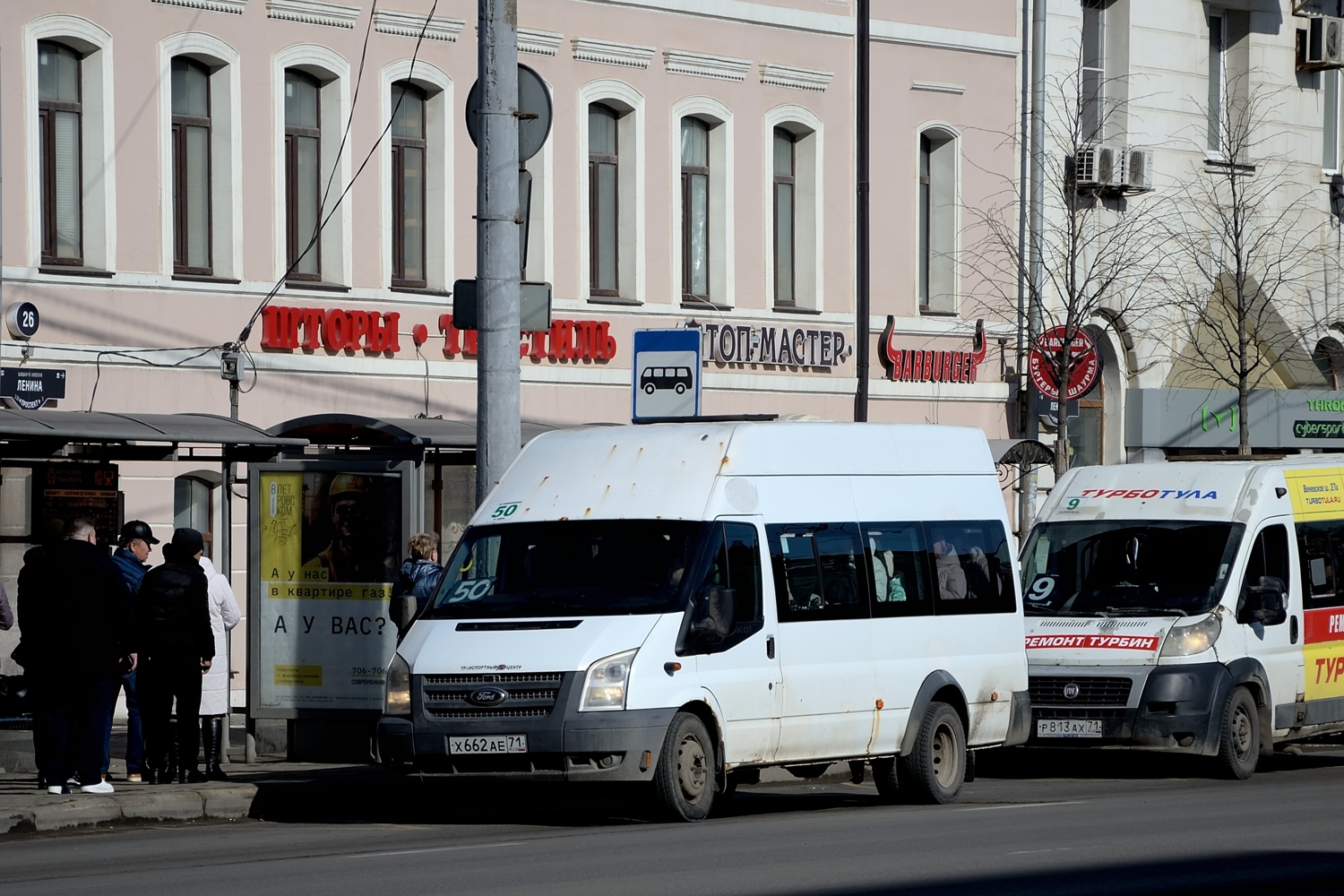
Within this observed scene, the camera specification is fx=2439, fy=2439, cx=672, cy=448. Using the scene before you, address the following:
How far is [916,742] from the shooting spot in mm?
15945

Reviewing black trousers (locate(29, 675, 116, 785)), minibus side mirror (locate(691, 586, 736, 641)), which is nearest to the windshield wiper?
minibus side mirror (locate(691, 586, 736, 641))

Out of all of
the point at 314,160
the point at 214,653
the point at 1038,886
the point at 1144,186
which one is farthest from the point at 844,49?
the point at 1038,886

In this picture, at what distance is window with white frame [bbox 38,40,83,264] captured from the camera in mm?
23703

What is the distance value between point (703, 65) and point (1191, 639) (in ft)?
44.5

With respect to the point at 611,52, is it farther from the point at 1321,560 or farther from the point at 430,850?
the point at 430,850

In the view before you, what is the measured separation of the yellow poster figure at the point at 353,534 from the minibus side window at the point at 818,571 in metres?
4.14

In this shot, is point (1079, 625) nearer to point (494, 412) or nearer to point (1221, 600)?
point (1221, 600)

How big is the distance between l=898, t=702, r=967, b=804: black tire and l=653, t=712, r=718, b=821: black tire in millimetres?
1787

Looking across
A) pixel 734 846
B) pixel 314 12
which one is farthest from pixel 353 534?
pixel 314 12

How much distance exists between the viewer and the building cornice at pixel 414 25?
2644 cm

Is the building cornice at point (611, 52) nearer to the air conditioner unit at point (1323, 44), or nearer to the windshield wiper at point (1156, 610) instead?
the windshield wiper at point (1156, 610)

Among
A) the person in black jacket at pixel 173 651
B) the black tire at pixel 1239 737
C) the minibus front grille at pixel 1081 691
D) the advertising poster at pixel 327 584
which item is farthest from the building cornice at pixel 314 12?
the black tire at pixel 1239 737

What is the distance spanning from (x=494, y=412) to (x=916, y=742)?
3.91 m

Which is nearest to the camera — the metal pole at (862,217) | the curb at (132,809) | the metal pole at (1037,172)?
the curb at (132,809)
